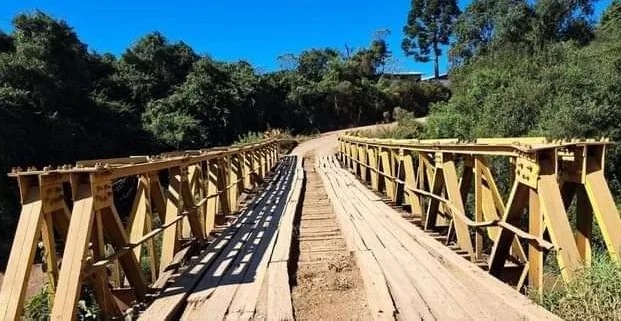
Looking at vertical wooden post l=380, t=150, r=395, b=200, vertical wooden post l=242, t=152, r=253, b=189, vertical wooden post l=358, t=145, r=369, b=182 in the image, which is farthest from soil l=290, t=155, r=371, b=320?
vertical wooden post l=358, t=145, r=369, b=182

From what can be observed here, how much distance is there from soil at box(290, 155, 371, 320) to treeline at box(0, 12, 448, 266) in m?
14.9

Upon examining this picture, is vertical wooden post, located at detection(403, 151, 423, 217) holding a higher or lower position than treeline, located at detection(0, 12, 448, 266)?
lower

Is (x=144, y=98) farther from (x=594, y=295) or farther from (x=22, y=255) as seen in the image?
(x=594, y=295)

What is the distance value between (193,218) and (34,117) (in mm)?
22137

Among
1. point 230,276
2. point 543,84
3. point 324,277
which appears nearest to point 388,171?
point 324,277

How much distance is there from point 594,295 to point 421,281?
153 cm

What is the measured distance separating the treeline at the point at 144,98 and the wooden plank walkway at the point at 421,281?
16.3 meters

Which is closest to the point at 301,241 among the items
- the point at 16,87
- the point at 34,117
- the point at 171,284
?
the point at 171,284

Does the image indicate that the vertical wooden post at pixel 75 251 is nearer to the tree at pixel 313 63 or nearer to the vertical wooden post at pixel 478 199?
the vertical wooden post at pixel 478 199

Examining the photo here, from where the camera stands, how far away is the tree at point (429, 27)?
6981 cm

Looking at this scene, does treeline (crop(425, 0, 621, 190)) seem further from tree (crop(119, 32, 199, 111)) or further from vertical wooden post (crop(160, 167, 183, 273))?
tree (crop(119, 32, 199, 111))

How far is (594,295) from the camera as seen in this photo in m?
3.02

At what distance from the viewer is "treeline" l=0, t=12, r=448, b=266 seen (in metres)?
24.5

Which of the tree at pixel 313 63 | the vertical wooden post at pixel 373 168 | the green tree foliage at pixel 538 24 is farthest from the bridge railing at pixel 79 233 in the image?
the tree at pixel 313 63
